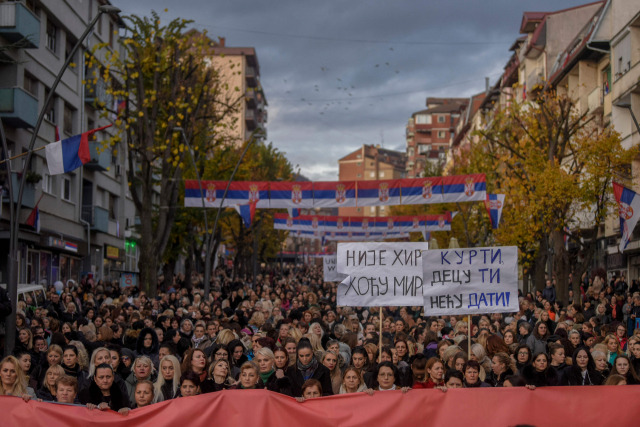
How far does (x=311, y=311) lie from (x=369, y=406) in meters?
10.2

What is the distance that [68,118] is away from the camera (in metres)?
39.9

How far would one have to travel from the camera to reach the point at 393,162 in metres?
181

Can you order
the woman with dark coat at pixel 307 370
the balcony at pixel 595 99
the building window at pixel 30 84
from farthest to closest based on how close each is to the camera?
the balcony at pixel 595 99, the building window at pixel 30 84, the woman with dark coat at pixel 307 370

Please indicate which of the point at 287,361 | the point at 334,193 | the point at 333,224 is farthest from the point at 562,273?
the point at 287,361

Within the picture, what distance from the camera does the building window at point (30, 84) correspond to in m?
33.7

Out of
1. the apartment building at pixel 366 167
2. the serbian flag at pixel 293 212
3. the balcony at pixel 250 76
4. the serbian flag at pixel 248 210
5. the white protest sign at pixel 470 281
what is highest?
the balcony at pixel 250 76

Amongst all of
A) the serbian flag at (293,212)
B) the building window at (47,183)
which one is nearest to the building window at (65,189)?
the building window at (47,183)

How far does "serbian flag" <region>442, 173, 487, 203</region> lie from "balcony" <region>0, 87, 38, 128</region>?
44.8ft

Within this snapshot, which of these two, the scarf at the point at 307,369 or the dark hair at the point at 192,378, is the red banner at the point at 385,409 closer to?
the dark hair at the point at 192,378

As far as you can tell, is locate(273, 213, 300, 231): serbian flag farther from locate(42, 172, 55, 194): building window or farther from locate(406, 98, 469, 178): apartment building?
locate(406, 98, 469, 178): apartment building

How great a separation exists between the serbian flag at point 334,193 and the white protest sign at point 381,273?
59.3 feet

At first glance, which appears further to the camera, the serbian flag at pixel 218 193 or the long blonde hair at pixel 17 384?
the serbian flag at pixel 218 193

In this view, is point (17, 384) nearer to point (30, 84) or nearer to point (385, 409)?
point (385, 409)

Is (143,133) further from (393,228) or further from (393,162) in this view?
(393,162)
